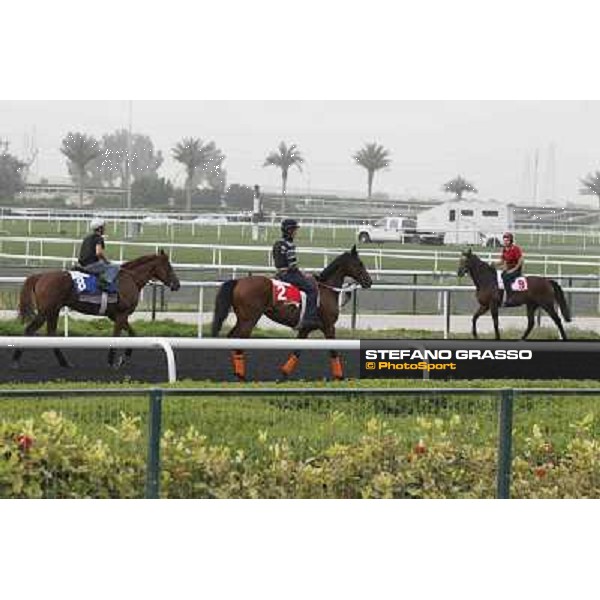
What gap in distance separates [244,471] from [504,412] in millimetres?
1224

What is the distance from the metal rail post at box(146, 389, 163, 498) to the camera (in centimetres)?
616

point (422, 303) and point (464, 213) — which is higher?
point (464, 213)

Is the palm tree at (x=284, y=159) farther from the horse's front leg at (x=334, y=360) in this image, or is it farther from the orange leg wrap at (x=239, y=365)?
the horse's front leg at (x=334, y=360)

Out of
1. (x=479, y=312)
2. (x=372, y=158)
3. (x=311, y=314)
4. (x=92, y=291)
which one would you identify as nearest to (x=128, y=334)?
(x=92, y=291)

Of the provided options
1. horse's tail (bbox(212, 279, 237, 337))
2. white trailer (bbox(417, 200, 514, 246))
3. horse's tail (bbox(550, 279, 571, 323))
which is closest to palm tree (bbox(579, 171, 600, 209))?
white trailer (bbox(417, 200, 514, 246))

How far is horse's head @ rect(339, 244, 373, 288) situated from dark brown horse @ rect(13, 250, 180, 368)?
4.75 feet

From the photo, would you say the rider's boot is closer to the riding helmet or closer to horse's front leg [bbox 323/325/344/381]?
horse's front leg [bbox 323/325/344/381]

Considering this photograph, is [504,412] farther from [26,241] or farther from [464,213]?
[26,241]

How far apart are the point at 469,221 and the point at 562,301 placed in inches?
82.8

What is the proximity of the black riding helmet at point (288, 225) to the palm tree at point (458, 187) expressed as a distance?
3.55ft

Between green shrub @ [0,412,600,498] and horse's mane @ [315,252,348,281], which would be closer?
green shrub @ [0,412,600,498]

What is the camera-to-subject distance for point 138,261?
11.4 metres

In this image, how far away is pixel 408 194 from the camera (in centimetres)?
949
